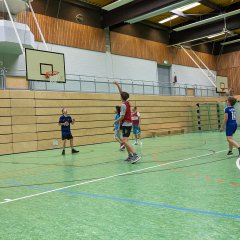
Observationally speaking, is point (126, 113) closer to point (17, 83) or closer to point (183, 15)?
point (17, 83)

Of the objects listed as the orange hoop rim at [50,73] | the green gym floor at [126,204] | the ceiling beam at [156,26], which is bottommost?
the green gym floor at [126,204]

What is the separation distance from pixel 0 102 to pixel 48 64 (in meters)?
3.06

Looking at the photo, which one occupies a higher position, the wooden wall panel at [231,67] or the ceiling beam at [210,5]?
the ceiling beam at [210,5]

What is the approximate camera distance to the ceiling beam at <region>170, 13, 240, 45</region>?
29064mm

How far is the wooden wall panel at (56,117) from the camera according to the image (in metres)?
16.4

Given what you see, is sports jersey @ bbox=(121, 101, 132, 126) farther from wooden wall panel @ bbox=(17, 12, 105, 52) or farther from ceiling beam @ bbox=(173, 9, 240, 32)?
ceiling beam @ bbox=(173, 9, 240, 32)

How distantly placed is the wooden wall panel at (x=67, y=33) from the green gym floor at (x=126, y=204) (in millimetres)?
16626

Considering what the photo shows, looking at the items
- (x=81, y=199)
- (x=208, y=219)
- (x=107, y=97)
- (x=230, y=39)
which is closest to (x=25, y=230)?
(x=81, y=199)

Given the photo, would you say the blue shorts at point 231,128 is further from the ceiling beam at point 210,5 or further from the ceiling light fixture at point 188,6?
the ceiling light fixture at point 188,6

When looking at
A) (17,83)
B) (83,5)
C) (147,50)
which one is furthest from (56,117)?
(147,50)

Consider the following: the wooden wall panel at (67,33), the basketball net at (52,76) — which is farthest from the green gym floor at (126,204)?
the wooden wall panel at (67,33)

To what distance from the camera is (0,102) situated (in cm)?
1596

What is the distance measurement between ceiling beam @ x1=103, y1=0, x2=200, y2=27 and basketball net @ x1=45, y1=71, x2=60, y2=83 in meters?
10.1

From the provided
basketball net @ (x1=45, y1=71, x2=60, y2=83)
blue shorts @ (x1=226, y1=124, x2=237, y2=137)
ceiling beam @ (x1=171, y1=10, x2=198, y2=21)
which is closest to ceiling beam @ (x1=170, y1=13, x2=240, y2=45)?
ceiling beam @ (x1=171, y1=10, x2=198, y2=21)
